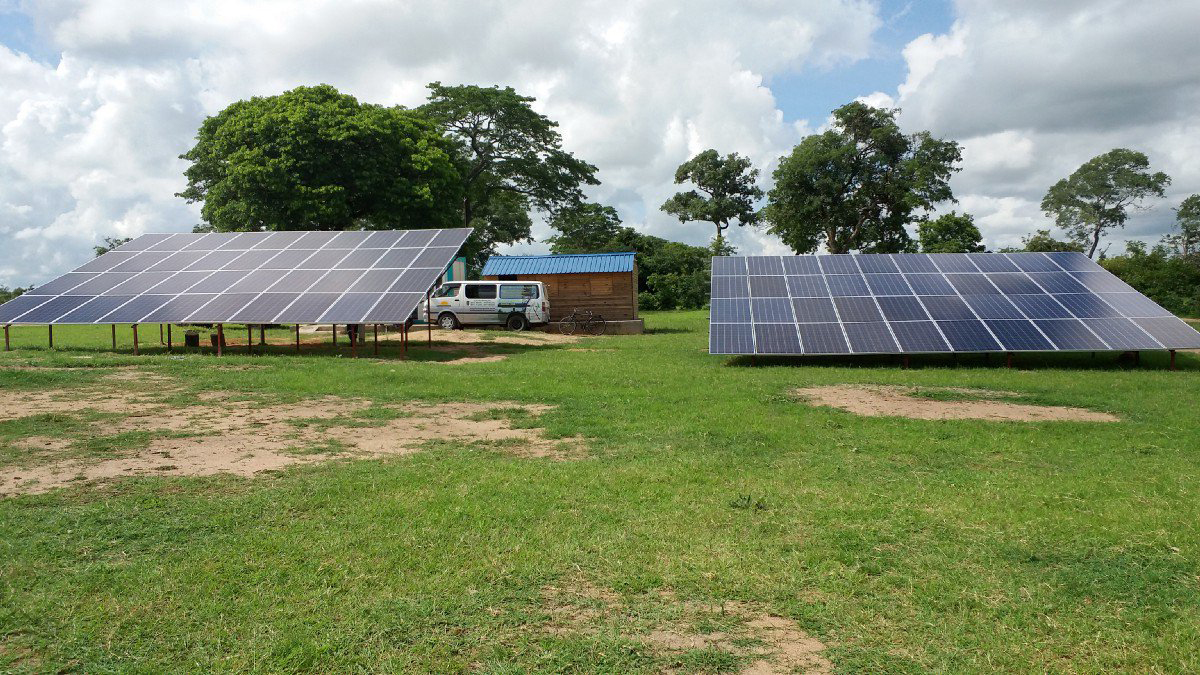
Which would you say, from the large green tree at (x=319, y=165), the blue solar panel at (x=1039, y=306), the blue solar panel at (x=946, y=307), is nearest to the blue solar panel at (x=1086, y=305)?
the blue solar panel at (x=1039, y=306)

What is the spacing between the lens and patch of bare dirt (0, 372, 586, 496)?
7531 millimetres

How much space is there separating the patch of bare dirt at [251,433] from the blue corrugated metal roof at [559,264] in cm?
1806

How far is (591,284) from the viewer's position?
2948 centimetres

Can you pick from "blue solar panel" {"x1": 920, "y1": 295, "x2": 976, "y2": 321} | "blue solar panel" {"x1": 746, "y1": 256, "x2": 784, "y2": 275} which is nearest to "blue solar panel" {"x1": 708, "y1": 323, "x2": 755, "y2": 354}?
"blue solar panel" {"x1": 746, "y1": 256, "x2": 784, "y2": 275}

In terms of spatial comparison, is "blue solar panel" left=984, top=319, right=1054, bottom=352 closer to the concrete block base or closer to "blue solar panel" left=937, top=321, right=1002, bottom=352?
"blue solar panel" left=937, top=321, right=1002, bottom=352

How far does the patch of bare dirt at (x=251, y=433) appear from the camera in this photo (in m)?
7.53

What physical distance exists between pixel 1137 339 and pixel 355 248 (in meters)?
19.4

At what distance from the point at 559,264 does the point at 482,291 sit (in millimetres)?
4182

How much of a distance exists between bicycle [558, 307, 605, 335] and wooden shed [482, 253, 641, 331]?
106 cm

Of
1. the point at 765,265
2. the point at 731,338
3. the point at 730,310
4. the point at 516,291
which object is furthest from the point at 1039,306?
the point at 516,291

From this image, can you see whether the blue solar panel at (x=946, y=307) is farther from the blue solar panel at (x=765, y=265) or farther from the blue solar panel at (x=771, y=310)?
the blue solar panel at (x=765, y=265)

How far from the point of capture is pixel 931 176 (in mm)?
44562

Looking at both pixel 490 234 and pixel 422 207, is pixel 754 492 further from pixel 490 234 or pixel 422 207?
pixel 490 234

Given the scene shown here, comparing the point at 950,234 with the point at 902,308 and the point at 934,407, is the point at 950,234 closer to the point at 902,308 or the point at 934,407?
the point at 902,308
